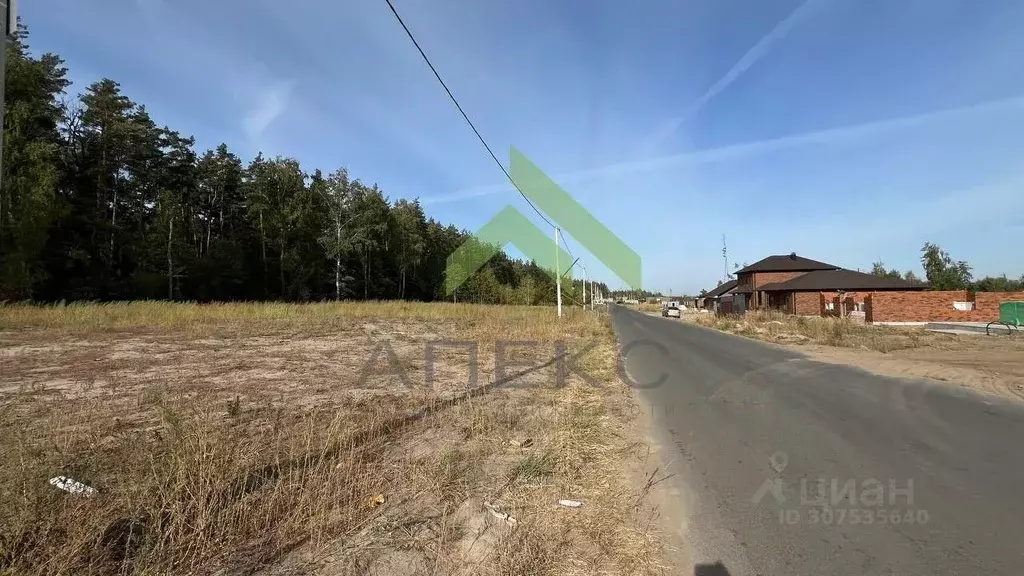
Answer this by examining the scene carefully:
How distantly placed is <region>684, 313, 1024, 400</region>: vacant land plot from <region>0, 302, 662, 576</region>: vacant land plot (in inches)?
277

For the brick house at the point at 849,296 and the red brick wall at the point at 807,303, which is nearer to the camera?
the brick house at the point at 849,296

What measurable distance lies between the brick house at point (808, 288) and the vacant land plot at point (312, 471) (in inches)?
1448

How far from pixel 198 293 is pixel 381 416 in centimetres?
3912

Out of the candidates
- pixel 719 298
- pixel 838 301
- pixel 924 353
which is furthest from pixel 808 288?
pixel 924 353

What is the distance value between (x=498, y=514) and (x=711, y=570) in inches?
57.2

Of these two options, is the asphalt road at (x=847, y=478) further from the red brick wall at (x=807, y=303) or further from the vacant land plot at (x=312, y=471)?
the red brick wall at (x=807, y=303)

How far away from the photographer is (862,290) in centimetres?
4153

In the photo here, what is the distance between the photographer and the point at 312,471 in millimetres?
3906

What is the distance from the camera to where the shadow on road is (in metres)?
2.94

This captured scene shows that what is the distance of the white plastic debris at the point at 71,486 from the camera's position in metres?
3.34

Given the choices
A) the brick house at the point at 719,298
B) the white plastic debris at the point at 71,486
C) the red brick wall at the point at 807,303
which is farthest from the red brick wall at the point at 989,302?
the white plastic debris at the point at 71,486

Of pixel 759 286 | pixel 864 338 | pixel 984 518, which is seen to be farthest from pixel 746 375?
pixel 759 286

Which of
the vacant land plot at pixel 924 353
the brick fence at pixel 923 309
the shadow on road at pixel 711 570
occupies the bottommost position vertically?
the shadow on road at pixel 711 570

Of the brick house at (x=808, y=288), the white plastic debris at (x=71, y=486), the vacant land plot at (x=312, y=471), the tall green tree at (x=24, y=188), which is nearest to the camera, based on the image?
the vacant land plot at (x=312, y=471)
